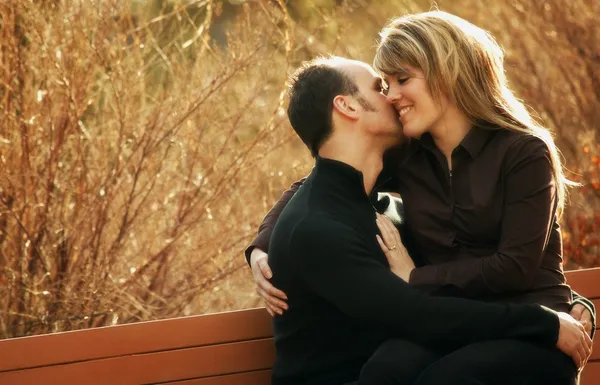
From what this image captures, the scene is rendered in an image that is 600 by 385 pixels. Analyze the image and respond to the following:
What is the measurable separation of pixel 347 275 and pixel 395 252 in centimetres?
27

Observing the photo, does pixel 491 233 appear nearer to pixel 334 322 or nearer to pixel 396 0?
pixel 334 322

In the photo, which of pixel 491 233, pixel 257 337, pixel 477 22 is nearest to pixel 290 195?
pixel 257 337

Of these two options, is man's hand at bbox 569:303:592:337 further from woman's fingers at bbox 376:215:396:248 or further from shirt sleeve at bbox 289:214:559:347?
woman's fingers at bbox 376:215:396:248

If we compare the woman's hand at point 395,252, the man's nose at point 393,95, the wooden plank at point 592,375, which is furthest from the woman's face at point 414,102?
the wooden plank at point 592,375

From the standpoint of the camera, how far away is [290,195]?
374 cm

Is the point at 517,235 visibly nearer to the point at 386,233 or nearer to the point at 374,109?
the point at 386,233

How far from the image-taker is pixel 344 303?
10.0ft

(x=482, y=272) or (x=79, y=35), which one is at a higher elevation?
(x=79, y=35)

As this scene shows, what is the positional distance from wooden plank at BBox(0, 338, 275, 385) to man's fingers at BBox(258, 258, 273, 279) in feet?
1.27

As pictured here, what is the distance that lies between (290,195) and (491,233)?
33.4 inches

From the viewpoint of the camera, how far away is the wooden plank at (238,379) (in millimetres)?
3570

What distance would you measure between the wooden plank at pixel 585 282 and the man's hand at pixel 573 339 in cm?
66

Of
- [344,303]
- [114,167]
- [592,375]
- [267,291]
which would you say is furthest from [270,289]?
[114,167]

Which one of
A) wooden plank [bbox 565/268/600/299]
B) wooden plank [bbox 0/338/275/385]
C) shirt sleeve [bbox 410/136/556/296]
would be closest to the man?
shirt sleeve [bbox 410/136/556/296]
